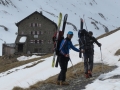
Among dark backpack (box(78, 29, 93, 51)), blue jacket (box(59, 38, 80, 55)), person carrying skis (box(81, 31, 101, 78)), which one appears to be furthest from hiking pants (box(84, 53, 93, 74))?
blue jacket (box(59, 38, 80, 55))

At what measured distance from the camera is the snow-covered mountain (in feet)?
366

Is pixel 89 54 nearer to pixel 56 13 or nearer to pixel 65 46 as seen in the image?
pixel 65 46

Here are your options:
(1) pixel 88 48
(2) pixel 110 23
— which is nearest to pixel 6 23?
(2) pixel 110 23

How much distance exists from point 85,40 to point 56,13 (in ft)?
450

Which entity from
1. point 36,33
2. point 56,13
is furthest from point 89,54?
point 56,13

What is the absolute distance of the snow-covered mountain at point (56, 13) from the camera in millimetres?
111600

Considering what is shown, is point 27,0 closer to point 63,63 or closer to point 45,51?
point 45,51

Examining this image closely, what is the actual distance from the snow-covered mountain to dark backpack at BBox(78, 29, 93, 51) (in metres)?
81.4

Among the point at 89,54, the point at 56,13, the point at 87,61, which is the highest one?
the point at 56,13

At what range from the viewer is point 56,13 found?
14900 centimetres

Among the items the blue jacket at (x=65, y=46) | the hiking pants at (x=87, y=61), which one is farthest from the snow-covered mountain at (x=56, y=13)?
the blue jacket at (x=65, y=46)

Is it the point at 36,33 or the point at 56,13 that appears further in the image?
the point at 56,13

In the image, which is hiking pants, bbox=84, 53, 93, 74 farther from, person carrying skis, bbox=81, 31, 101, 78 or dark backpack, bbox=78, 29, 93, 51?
dark backpack, bbox=78, 29, 93, 51

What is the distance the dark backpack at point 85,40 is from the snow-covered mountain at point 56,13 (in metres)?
81.4
